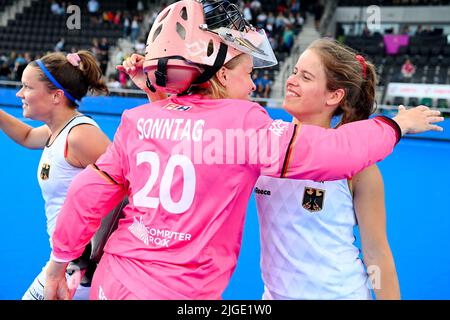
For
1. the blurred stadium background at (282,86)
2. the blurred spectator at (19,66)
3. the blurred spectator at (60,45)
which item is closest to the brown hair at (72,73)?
the blurred stadium background at (282,86)

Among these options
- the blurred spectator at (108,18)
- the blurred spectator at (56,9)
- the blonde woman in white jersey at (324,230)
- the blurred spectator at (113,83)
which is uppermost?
the blurred spectator at (56,9)

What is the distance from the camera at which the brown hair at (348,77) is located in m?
1.71

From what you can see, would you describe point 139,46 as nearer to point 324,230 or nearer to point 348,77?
point 348,77

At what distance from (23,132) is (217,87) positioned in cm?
165

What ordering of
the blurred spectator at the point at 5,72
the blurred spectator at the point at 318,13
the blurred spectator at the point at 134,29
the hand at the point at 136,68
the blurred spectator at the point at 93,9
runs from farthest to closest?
the blurred spectator at the point at 93,9
the blurred spectator at the point at 134,29
the blurred spectator at the point at 318,13
the blurred spectator at the point at 5,72
the hand at the point at 136,68

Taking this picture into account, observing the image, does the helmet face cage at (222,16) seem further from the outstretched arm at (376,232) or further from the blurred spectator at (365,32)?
the blurred spectator at (365,32)

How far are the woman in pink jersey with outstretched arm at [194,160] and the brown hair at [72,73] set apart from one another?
1004mm

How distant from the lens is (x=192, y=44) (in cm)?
135

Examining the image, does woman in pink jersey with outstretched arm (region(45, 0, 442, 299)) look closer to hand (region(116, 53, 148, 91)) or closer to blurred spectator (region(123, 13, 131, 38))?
hand (region(116, 53, 148, 91))

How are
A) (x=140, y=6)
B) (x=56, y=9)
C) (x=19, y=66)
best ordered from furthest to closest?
(x=56, y=9) → (x=140, y=6) → (x=19, y=66)

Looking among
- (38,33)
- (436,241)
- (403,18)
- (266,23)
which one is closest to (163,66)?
(436,241)

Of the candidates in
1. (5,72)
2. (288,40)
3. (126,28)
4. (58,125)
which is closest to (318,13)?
(288,40)

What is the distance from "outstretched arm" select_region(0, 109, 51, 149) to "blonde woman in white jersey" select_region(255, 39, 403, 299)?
1474 millimetres
